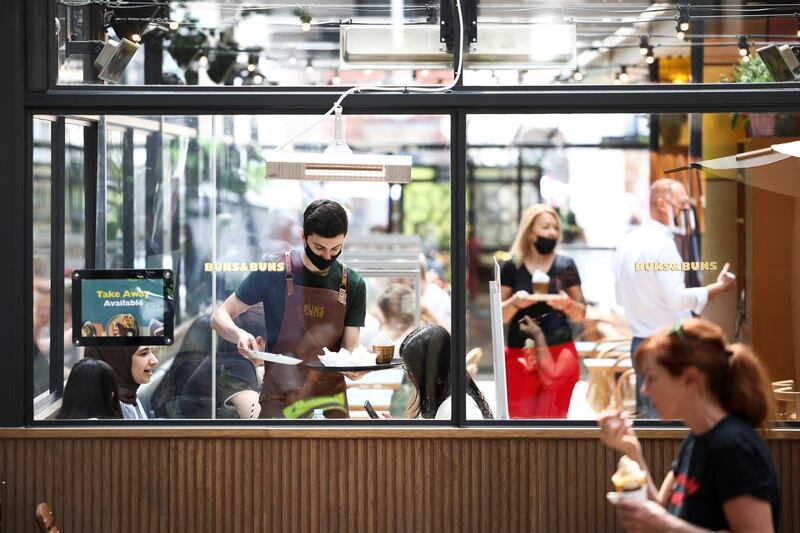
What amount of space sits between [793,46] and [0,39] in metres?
3.63

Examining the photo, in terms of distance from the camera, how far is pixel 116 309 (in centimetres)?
445

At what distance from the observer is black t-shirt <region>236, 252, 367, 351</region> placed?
181 inches

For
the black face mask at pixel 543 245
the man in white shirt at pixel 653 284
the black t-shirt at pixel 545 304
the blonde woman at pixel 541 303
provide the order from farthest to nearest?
the black face mask at pixel 543 245, the black t-shirt at pixel 545 304, the blonde woman at pixel 541 303, the man in white shirt at pixel 653 284

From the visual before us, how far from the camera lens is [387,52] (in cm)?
455

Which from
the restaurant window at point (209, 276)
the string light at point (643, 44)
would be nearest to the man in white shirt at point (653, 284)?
the restaurant window at point (209, 276)

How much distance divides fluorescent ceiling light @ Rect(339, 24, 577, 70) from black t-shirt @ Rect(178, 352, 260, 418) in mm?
1528

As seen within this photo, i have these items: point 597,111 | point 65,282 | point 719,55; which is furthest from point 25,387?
point 719,55

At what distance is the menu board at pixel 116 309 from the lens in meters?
4.44

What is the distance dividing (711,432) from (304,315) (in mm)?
2616

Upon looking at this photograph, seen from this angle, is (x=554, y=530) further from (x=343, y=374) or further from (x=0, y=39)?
(x=0, y=39)

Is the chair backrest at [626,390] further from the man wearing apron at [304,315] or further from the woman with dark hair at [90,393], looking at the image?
the woman with dark hair at [90,393]

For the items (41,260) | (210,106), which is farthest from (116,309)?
(210,106)

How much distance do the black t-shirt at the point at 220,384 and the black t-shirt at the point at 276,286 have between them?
0.18 meters

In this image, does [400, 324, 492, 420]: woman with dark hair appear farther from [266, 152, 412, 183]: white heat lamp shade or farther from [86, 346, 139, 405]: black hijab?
[86, 346, 139, 405]: black hijab
